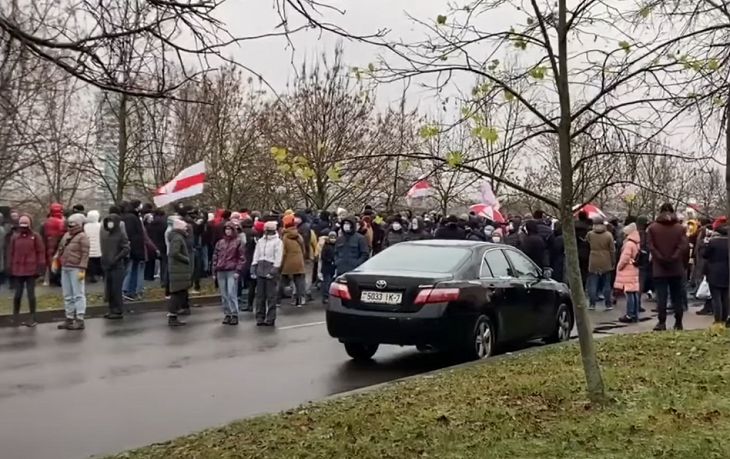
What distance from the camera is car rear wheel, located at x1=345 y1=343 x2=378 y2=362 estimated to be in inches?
488

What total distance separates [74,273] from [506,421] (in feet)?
32.3

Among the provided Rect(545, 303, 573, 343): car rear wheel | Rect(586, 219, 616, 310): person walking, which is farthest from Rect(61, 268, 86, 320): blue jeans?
Rect(586, 219, 616, 310): person walking

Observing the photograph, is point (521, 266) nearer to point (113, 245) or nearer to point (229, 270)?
point (229, 270)

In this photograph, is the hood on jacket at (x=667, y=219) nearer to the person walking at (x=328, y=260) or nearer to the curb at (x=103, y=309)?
the person walking at (x=328, y=260)

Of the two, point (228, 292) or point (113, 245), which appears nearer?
point (228, 292)

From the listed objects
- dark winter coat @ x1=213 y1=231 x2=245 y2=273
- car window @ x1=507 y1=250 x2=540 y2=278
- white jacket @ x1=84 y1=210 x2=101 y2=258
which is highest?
white jacket @ x1=84 y1=210 x2=101 y2=258

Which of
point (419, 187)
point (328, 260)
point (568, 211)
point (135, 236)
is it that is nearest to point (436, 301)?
point (419, 187)

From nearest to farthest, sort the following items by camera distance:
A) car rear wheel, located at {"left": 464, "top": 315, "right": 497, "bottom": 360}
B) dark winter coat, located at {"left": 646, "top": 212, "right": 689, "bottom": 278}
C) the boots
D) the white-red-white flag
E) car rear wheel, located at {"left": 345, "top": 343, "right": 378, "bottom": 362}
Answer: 1. the white-red-white flag
2. car rear wheel, located at {"left": 464, "top": 315, "right": 497, "bottom": 360}
3. car rear wheel, located at {"left": 345, "top": 343, "right": 378, "bottom": 362}
4. dark winter coat, located at {"left": 646, "top": 212, "right": 689, "bottom": 278}
5. the boots

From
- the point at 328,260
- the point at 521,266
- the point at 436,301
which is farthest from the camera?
the point at 328,260

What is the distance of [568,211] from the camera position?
7.82 metres

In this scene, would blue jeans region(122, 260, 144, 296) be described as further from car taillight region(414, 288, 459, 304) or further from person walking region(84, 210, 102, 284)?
car taillight region(414, 288, 459, 304)

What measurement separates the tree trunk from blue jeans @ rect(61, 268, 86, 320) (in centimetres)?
970

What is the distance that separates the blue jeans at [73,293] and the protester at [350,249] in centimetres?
582

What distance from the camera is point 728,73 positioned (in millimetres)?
11844
